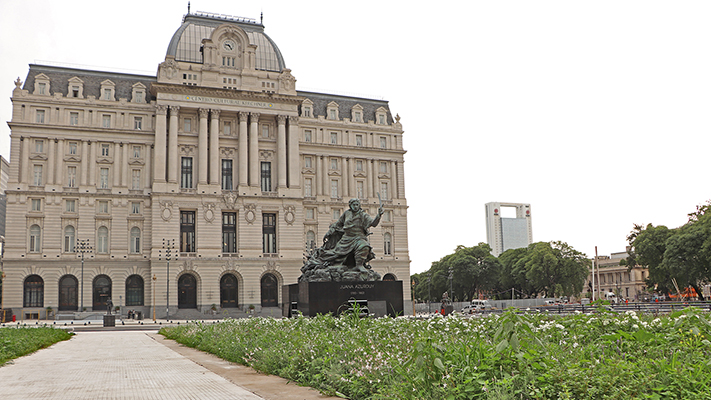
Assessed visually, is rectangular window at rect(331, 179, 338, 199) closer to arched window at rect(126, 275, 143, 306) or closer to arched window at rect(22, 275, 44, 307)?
arched window at rect(126, 275, 143, 306)

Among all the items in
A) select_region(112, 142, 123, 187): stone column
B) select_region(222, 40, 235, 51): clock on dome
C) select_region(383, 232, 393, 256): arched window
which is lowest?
select_region(383, 232, 393, 256): arched window

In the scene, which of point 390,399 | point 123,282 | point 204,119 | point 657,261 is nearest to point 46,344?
point 390,399

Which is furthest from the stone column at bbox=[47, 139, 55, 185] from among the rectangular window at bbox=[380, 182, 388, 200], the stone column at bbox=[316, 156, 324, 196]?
the rectangular window at bbox=[380, 182, 388, 200]

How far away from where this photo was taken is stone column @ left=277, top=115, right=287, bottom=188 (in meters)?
75.1

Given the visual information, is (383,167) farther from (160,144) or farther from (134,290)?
(134,290)

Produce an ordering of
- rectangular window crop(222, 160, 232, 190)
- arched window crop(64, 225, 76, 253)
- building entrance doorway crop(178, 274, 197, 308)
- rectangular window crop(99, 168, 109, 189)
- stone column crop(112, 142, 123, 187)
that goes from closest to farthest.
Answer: arched window crop(64, 225, 76, 253), building entrance doorway crop(178, 274, 197, 308), rectangular window crop(99, 168, 109, 189), stone column crop(112, 142, 123, 187), rectangular window crop(222, 160, 232, 190)

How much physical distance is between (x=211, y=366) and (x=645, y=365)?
1045 cm

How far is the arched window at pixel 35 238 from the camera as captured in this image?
6688cm

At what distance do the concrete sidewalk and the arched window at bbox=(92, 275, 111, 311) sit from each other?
2150 inches

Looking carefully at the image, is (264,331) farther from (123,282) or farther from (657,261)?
(657,261)

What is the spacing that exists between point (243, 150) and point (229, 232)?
35.0 feet

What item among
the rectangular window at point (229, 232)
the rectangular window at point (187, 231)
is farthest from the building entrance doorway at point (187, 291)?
the rectangular window at point (229, 232)

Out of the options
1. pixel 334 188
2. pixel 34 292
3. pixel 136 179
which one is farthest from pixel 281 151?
pixel 34 292

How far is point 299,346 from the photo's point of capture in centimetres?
1173
